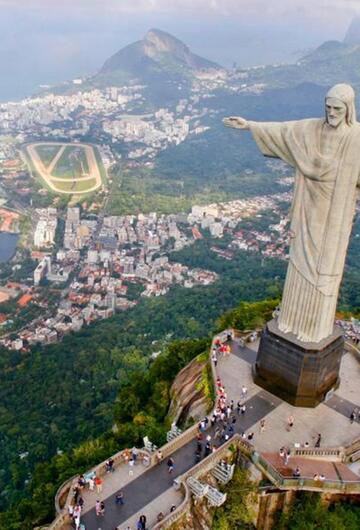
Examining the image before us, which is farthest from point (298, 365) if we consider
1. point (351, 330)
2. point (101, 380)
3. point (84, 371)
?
point (84, 371)

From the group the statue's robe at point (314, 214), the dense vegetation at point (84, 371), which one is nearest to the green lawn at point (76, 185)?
the dense vegetation at point (84, 371)

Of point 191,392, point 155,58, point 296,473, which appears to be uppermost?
point 155,58

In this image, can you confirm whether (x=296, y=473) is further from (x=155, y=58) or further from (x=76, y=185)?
(x=155, y=58)

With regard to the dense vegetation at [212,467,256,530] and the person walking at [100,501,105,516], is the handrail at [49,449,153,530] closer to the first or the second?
the person walking at [100,501,105,516]

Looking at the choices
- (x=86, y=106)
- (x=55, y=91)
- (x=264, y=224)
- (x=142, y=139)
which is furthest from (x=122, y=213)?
(x=55, y=91)

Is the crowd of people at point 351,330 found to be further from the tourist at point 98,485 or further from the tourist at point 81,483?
the tourist at point 81,483

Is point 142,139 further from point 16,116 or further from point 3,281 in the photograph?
point 3,281

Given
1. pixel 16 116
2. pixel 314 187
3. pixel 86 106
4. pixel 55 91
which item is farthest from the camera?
pixel 55 91
